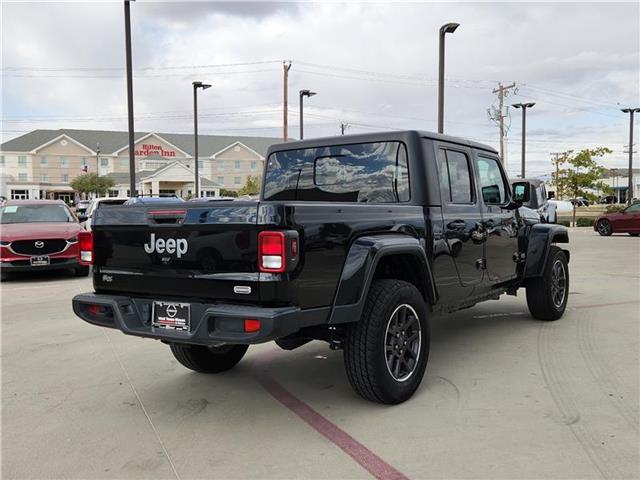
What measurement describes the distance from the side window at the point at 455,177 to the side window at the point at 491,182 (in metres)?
0.30

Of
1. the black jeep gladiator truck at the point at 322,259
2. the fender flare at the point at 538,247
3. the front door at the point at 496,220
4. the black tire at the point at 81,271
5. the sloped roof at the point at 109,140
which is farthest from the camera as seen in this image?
the sloped roof at the point at 109,140

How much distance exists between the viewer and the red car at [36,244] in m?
10.6

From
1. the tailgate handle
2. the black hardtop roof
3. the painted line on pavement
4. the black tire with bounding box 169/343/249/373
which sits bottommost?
the painted line on pavement

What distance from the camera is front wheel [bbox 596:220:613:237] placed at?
2274cm

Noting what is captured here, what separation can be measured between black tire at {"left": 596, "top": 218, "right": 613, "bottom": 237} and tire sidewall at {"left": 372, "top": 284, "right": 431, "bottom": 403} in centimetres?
2112

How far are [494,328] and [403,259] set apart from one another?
2709 millimetres

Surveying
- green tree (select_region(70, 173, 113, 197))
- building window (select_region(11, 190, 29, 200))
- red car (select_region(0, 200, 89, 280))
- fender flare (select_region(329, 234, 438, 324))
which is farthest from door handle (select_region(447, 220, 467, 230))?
building window (select_region(11, 190, 29, 200))

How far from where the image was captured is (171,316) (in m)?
3.70

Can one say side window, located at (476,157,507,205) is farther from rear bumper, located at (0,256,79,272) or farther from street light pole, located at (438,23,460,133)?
street light pole, located at (438,23,460,133)

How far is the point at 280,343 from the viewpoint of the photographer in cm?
409

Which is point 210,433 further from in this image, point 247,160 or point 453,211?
point 247,160

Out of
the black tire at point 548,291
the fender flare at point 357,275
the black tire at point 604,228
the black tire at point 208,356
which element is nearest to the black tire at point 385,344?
the fender flare at point 357,275

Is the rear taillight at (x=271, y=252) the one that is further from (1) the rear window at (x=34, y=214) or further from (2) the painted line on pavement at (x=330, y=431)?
(1) the rear window at (x=34, y=214)

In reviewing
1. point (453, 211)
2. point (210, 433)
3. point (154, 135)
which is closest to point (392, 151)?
point (453, 211)
